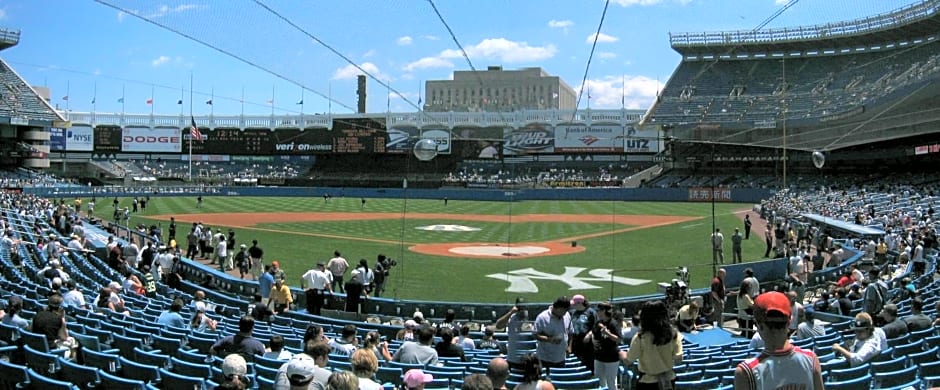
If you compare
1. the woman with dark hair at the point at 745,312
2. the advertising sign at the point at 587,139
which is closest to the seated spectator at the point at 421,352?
the woman with dark hair at the point at 745,312

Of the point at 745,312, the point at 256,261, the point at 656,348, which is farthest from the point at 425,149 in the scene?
the point at 656,348

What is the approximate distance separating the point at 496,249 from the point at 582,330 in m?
22.4

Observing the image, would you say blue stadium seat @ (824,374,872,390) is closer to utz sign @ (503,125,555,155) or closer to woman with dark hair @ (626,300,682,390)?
woman with dark hair @ (626,300,682,390)

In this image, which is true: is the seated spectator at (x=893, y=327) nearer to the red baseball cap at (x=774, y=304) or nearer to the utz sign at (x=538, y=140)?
the red baseball cap at (x=774, y=304)

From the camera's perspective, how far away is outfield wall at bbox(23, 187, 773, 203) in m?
68.7

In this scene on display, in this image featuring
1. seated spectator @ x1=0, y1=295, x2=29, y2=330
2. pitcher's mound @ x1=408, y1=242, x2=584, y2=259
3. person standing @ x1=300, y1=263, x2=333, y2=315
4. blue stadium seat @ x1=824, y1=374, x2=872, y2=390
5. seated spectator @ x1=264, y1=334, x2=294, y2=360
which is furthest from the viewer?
pitcher's mound @ x1=408, y1=242, x2=584, y2=259

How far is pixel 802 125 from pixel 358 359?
59.6 metres

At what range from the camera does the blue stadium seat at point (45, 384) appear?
281 inches

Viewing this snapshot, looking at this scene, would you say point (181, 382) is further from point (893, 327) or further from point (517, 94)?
point (517, 94)

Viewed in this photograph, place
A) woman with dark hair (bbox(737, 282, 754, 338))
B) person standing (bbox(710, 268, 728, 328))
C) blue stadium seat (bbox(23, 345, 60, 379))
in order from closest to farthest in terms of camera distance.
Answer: blue stadium seat (bbox(23, 345, 60, 379))
woman with dark hair (bbox(737, 282, 754, 338))
person standing (bbox(710, 268, 728, 328))

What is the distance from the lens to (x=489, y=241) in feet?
115

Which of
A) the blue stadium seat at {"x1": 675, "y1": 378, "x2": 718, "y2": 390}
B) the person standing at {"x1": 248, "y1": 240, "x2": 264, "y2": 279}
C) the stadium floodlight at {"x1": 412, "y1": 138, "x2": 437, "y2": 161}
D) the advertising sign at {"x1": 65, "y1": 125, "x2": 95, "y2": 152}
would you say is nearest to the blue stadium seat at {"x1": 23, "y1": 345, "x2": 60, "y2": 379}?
the blue stadium seat at {"x1": 675, "y1": 378, "x2": 718, "y2": 390}

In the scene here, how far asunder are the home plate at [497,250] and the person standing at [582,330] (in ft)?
64.9

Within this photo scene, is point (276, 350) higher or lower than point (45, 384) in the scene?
higher
